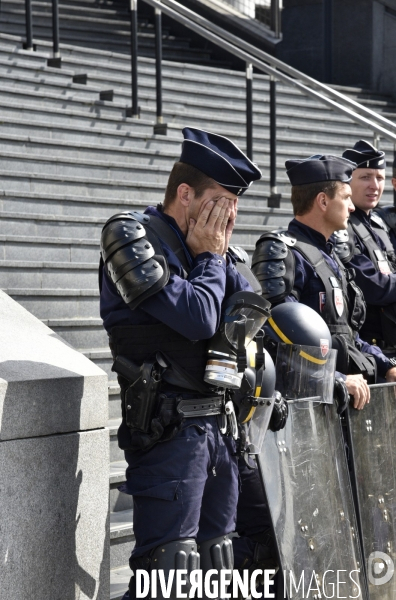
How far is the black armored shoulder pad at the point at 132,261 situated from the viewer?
363 cm

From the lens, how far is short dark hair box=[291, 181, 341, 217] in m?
5.23

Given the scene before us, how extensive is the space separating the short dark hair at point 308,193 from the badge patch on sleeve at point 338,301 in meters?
0.47

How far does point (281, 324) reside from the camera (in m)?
4.59

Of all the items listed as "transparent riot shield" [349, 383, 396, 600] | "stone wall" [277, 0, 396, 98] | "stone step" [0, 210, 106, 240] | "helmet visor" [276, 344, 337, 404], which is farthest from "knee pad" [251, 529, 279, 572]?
"stone wall" [277, 0, 396, 98]

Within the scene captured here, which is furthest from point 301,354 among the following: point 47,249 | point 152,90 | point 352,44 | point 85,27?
point 352,44

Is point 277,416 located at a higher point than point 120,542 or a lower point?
higher

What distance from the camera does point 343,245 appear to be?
18.7 ft

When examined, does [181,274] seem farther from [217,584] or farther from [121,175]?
[121,175]

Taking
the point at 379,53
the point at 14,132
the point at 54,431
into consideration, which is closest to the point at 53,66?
the point at 14,132

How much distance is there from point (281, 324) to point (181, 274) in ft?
2.83

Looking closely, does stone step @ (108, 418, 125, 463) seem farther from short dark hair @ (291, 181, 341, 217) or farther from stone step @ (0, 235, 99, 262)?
short dark hair @ (291, 181, 341, 217)

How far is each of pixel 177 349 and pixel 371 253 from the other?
8.02 feet

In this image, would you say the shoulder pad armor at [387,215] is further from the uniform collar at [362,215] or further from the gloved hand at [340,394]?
the gloved hand at [340,394]

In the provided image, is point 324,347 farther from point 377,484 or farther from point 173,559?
point 173,559
